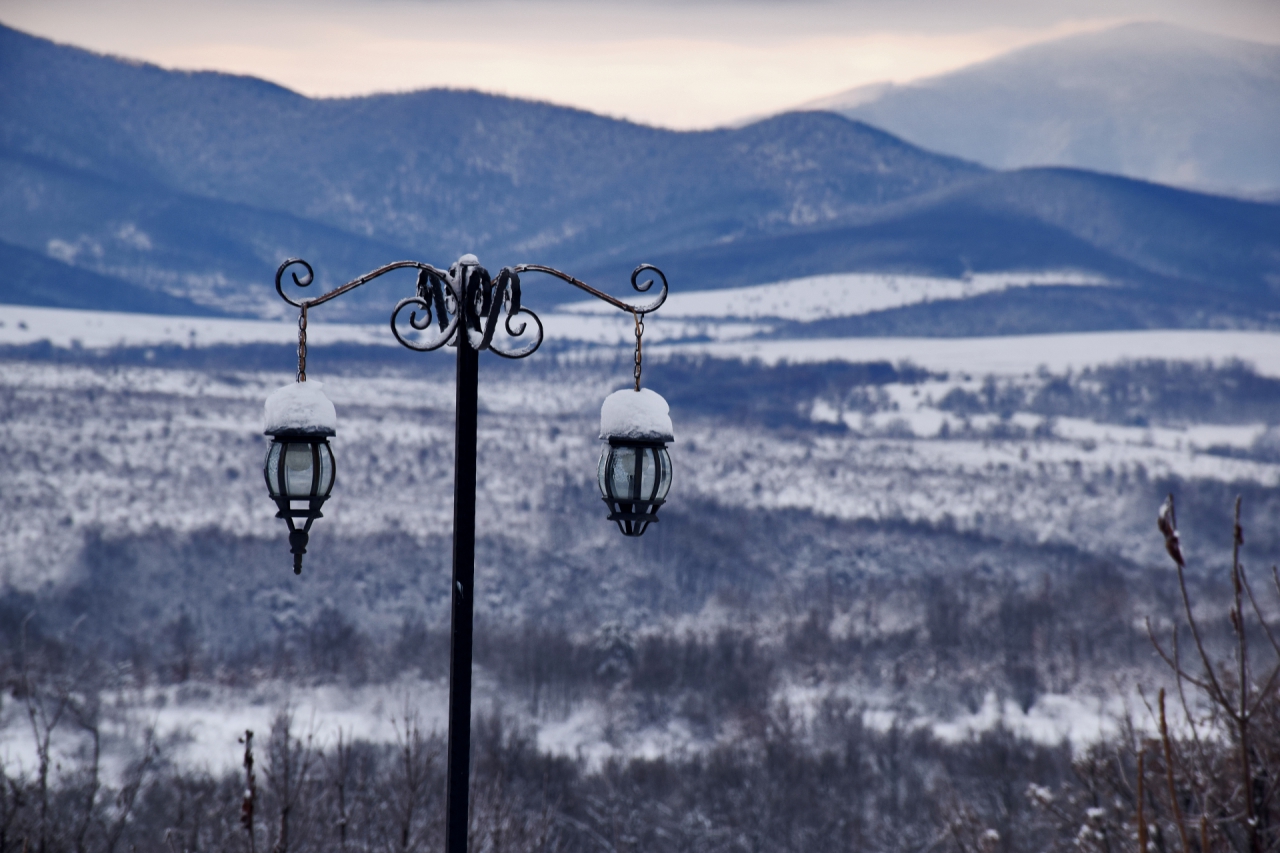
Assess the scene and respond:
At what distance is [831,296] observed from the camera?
187 meters

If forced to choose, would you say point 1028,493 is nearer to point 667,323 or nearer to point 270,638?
point 270,638

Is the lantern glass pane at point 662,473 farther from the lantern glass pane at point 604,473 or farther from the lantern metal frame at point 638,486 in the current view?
the lantern glass pane at point 604,473

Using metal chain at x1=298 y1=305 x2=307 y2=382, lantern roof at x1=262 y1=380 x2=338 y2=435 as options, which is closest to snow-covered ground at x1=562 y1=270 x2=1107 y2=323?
metal chain at x1=298 y1=305 x2=307 y2=382

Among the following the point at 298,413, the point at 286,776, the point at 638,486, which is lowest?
the point at 286,776

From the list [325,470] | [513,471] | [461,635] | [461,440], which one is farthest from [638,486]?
[513,471]

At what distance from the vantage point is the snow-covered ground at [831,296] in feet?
596

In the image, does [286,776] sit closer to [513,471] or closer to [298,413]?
[298,413]

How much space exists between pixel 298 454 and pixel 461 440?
75 cm

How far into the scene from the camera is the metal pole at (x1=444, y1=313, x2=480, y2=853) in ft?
20.2

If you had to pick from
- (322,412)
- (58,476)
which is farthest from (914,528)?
(322,412)

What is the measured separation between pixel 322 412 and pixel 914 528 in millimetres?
85942

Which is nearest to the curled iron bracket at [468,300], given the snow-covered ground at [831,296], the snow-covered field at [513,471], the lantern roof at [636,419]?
the lantern roof at [636,419]

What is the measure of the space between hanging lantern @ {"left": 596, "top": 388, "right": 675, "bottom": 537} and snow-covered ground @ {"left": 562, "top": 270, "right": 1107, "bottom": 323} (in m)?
172

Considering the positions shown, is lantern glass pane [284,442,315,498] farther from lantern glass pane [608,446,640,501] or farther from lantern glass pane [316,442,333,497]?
lantern glass pane [608,446,640,501]
